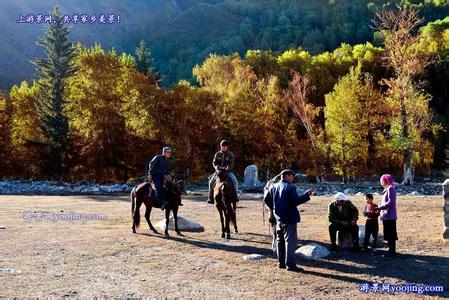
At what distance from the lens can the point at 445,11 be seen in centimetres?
10281

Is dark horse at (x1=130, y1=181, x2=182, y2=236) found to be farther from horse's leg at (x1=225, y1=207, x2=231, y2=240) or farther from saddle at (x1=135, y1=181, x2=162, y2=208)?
horse's leg at (x1=225, y1=207, x2=231, y2=240)

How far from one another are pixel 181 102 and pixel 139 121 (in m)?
4.45

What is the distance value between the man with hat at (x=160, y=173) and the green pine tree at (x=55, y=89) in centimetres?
3242

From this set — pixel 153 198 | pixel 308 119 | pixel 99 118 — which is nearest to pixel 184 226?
pixel 153 198

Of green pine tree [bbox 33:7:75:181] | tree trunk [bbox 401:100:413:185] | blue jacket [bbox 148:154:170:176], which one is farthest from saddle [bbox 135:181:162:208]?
green pine tree [bbox 33:7:75:181]

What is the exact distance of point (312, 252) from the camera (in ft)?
35.9

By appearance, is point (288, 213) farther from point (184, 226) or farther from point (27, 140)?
point (27, 140)

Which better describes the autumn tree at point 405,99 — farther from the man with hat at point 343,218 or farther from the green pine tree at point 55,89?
the green pine tree at point 55,89

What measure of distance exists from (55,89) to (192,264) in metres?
39.5

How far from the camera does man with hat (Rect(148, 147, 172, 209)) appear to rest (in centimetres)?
1423

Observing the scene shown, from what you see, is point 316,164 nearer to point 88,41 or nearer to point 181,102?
point 181,102

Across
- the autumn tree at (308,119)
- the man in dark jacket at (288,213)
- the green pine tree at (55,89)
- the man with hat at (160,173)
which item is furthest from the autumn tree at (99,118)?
the man in dark jacket at (288,213)

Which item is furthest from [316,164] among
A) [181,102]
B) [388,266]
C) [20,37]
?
[20,37]

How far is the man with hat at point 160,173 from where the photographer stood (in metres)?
14.2
